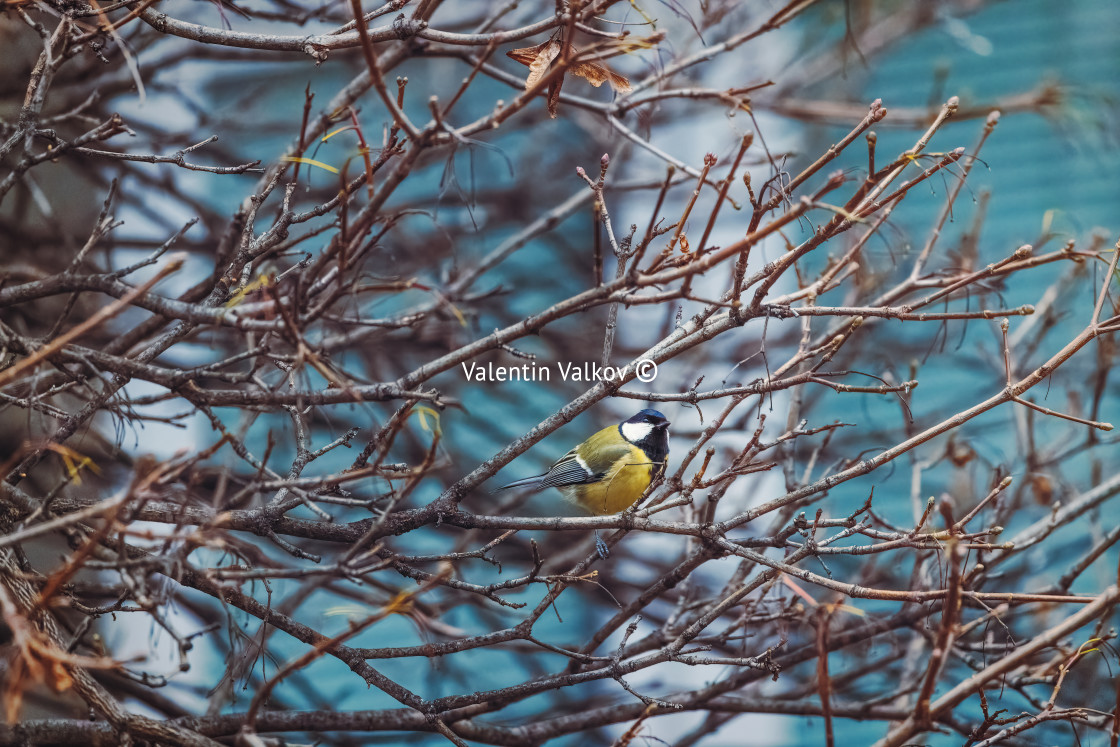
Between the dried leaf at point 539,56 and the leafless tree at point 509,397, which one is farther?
the dried leaf at point 539,56

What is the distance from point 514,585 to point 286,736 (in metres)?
1.37

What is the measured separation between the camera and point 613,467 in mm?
3375

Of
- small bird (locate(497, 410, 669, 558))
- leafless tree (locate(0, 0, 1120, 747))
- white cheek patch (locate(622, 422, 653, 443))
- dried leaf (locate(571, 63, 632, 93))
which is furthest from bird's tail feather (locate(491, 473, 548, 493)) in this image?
dried leaf (locate(571, 63, 632, 93))

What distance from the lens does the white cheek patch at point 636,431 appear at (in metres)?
3.59

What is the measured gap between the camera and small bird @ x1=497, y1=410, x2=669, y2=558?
337 centimetres

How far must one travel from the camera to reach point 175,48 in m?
3.47

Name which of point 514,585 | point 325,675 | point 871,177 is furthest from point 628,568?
point 871,177

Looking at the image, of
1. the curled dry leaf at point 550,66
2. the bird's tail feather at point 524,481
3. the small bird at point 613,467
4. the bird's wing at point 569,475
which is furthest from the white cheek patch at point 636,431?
the curled dry leaf at point 550,66

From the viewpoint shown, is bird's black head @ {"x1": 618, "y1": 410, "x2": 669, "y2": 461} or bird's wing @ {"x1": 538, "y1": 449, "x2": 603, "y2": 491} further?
bird's black head @ {"x1": 618, "y1": 410, "x2": 669, "y2": 461}

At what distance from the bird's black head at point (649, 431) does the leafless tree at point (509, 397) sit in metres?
0.24

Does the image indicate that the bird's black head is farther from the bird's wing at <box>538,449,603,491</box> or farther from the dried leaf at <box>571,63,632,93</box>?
the dried leaf at <box>571,63,632,93</box>

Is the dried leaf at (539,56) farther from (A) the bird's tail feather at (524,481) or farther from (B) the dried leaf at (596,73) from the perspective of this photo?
(A) the bird's tail feather at (524,481)

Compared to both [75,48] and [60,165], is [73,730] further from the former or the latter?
[60,165]

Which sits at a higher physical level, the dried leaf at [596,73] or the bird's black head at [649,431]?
the bird's black head at [649,431]
